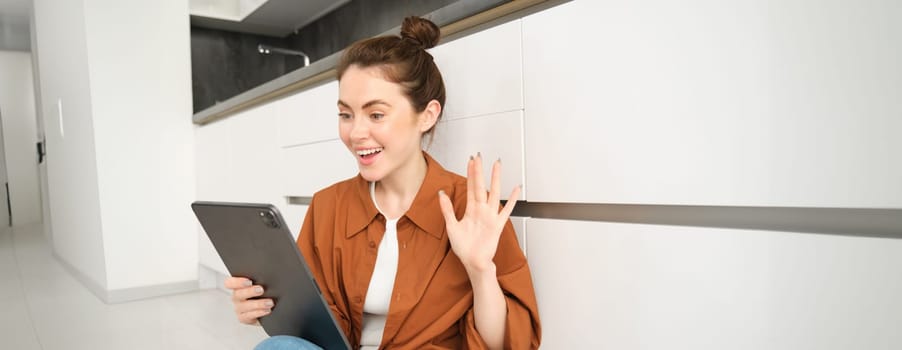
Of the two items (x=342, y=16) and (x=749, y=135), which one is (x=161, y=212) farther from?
(x=749, y=135)

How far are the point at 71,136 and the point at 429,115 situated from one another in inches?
114

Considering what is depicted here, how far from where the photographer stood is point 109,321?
2268mm

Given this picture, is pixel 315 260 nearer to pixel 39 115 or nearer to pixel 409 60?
pixel 409 60

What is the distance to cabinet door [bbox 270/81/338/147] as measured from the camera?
5.22ft

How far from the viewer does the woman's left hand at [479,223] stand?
779 millimetres

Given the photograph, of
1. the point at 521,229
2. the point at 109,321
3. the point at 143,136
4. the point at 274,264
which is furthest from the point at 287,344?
the point at 143,136

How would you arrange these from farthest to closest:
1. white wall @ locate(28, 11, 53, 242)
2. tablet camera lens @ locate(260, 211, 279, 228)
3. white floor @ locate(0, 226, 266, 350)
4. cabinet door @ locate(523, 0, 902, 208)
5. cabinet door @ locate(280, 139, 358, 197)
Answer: white wall @ locate(28, 11, 53, 242) < white floor @ locate(0, 226, 266, 350) < cabinet door @ locate(280, 139, 358, 197) < tablet camera lens @ locate(260, 211, 279, 228) < cabinet door @ locate(523, 0, 902, 208)

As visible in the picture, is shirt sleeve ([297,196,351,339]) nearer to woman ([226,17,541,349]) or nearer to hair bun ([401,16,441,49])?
woman ([226,17,541,349])

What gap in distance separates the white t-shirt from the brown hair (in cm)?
23

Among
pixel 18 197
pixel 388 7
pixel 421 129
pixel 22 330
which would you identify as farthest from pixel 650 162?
pixel 18 197

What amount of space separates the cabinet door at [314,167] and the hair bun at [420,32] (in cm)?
55

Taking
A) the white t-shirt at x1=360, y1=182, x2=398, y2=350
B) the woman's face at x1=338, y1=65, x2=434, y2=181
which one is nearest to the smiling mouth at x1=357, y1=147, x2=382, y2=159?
the woman's face at x1=338, y1=65, x2=434, y2=181

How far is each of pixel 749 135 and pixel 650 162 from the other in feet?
0.46

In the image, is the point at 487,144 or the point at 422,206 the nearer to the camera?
the point at 422,206
